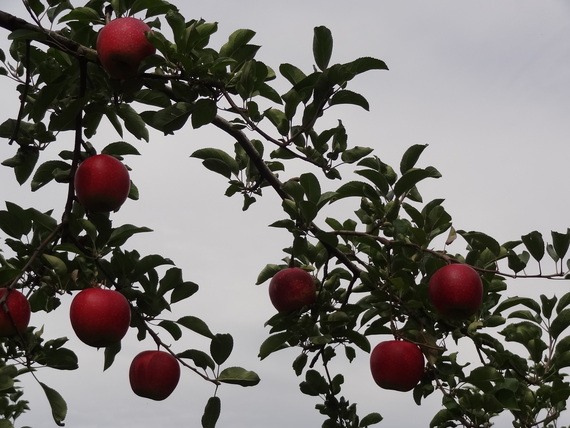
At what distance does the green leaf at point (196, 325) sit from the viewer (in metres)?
3.31

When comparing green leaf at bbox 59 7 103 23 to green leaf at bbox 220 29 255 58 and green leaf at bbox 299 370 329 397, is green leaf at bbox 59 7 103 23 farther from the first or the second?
green leaf at bbox 299 370 329 397

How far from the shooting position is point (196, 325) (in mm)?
3322

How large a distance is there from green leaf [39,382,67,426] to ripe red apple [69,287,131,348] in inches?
14.3

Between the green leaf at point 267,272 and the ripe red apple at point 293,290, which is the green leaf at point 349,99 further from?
the green leaf at point 267,272

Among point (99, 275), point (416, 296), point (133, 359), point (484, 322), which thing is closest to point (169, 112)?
point (99, 275)

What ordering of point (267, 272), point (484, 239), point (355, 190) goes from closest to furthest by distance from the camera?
point (484, 239) < point (355, 190) < point (267, 272)

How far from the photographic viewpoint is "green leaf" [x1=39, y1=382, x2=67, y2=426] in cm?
321

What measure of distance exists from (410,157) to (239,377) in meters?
1.26

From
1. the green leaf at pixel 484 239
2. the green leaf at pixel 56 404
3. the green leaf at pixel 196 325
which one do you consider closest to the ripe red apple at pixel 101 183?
the green leaf at pixel 196 325

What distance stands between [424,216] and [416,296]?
38 centimetres

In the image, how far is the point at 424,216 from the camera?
3443 millimetres

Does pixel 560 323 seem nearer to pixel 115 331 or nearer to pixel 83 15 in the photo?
pixel 115 331

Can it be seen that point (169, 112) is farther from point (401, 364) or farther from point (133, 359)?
point (401, 364)

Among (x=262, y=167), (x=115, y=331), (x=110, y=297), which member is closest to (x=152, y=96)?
(x=262, y=167)
